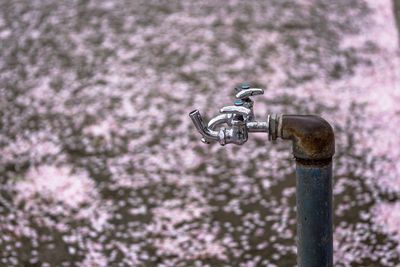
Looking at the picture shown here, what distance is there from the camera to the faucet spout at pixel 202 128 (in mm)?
4266

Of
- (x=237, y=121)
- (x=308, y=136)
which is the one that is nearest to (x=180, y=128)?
(x=237, y=121)

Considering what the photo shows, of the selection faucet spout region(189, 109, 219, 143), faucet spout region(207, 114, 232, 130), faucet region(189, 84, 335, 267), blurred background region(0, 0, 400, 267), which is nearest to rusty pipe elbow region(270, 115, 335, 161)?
faucet region(189, 84, 335, 267)

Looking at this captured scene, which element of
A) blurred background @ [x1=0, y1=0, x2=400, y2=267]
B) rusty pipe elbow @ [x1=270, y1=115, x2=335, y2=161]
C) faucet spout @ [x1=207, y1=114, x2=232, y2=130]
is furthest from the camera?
blurred background @ [x1=0, y1=0, x2=400, y2=267]

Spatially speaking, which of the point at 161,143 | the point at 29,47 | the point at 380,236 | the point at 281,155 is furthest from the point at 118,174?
the point at 29,47

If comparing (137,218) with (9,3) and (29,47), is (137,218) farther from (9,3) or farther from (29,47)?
(9,3)

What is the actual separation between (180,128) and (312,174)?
19.5ft

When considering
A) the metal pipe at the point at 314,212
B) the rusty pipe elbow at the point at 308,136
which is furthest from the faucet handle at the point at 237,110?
the metal pipe at the point at 314,212

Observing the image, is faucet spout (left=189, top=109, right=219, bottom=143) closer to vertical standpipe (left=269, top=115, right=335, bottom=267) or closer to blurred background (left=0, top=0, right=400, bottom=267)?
vertical standpipe (left=269, top=115, right=335, bottom=267)

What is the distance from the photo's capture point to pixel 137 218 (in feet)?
26.0

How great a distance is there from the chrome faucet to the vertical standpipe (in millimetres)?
160

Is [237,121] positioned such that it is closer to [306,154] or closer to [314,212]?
[306,154]

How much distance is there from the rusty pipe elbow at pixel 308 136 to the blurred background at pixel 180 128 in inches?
115

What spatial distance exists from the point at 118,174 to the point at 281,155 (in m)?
2.52

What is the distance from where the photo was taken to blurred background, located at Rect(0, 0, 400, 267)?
7.36 m
